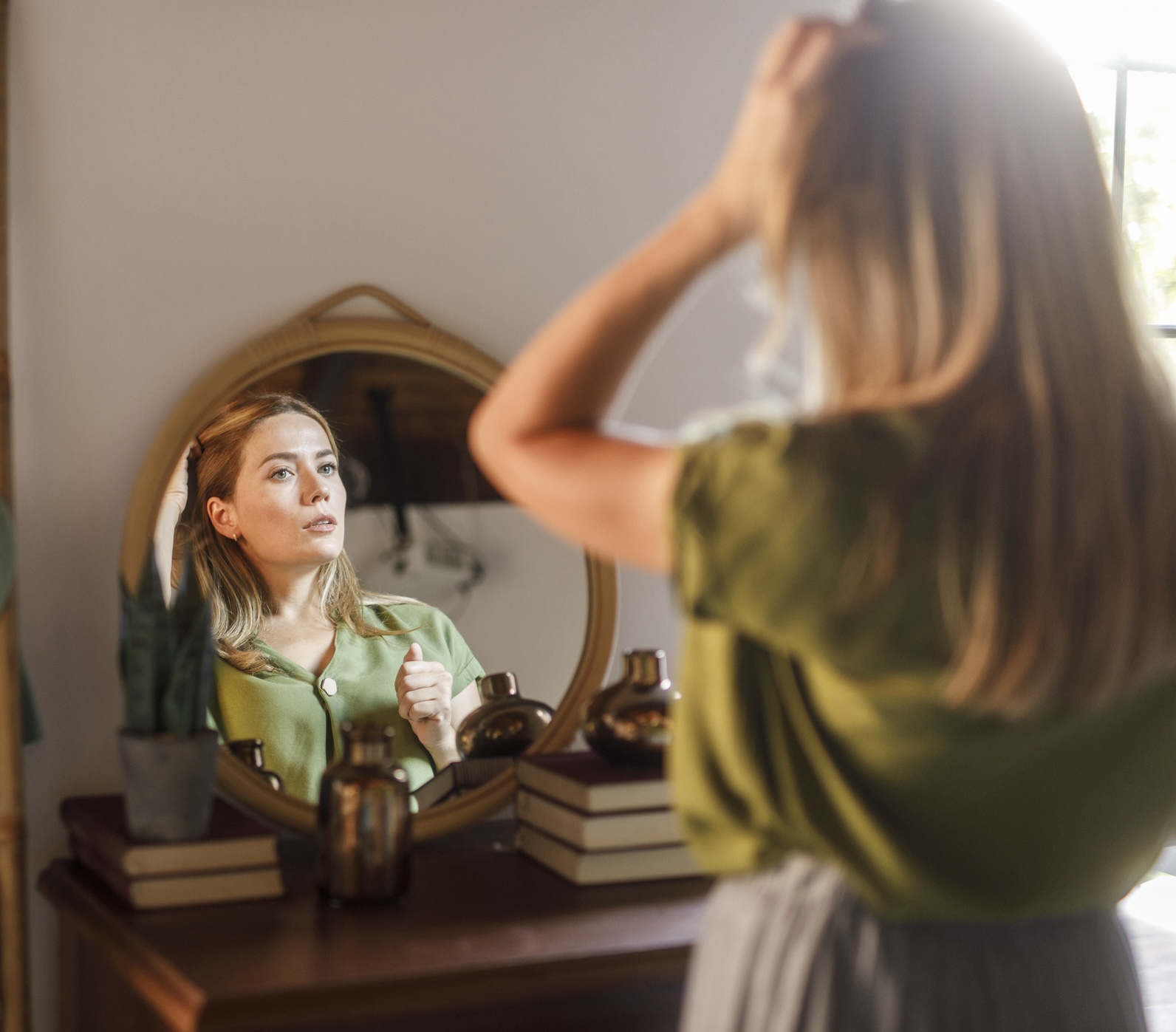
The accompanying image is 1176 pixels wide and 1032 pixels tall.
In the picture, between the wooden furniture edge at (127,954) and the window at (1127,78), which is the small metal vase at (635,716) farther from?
the window at (1127,78)

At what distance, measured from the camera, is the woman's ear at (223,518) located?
160 cm

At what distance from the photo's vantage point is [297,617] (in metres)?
1.64

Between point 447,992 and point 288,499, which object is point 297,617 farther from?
point 447,992

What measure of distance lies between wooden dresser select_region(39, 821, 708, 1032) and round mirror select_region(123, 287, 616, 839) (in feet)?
0.79

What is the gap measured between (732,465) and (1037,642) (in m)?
0.21

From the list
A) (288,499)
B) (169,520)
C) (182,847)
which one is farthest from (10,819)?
(288,499)

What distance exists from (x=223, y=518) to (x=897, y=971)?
1.03 m

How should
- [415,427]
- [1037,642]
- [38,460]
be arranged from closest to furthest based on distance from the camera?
[1037,642] → [38,460] → [415,427]

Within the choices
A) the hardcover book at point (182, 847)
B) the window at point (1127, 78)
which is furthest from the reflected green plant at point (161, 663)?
the window at point (1127, 78)

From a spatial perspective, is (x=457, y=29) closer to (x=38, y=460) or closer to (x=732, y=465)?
(x=38, y=460)

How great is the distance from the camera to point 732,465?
763mm

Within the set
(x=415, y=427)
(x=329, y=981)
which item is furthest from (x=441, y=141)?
(x=329, y=981)

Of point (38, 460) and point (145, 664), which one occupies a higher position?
point (38, 460)

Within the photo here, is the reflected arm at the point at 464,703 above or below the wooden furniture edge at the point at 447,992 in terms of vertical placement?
Answer: above
